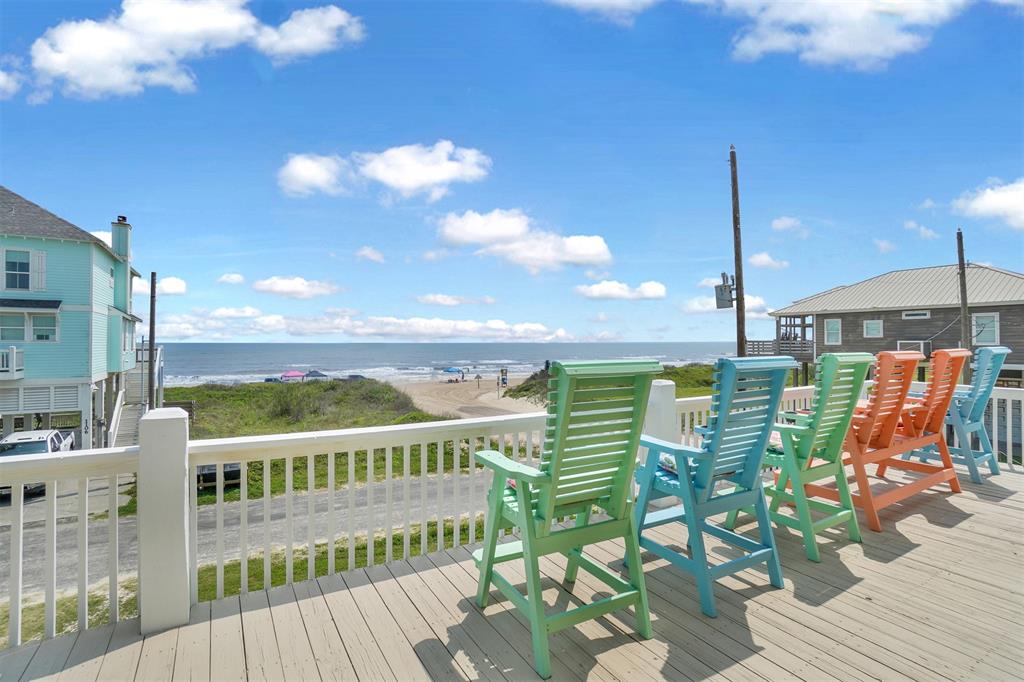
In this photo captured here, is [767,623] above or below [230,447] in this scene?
below

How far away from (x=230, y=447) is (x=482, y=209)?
4162cm

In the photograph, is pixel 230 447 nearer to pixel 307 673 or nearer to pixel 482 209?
pixel 307 673

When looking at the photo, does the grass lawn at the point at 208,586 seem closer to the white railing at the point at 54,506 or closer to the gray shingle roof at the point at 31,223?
the white railing at the point at 54,506

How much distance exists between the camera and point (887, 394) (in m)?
3.16

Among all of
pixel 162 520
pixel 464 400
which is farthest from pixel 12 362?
pixel 464 400

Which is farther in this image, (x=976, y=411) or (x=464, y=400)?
(x=464, y=400)

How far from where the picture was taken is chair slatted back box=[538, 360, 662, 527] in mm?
1660

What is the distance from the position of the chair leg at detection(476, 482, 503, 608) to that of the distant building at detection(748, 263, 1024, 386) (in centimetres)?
2091

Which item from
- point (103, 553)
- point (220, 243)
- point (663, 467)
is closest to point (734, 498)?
point (663, 467)

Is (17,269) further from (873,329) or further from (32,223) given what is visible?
(873,329)

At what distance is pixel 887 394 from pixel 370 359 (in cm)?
5660

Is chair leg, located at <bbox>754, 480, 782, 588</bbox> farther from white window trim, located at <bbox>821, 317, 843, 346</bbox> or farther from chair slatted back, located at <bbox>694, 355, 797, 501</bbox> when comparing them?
white window trim, located at <bbox>821, 317, 843, 346</bbox>

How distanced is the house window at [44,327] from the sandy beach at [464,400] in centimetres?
1412

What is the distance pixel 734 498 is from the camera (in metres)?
2.28
